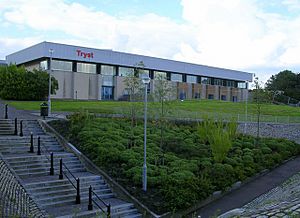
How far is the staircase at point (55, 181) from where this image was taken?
→ 11.9 metres

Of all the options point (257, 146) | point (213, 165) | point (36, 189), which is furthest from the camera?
point (257, 146)

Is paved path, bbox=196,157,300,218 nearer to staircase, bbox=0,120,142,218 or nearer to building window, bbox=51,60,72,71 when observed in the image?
staircase, bbox=0,120,142,218

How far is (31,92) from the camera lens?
4534 cm

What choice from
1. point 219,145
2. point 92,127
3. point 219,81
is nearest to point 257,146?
point 219,145

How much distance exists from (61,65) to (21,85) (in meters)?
13.2

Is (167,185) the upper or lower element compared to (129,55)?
lower

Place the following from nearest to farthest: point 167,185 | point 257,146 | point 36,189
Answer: point 36,189 < point 167,185 < point 257,146

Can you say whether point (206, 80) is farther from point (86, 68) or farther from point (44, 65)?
point (44, 65)

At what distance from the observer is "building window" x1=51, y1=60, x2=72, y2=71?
5661cm

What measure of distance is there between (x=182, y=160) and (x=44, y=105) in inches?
398

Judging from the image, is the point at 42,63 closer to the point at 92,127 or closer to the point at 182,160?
the point at 92,127

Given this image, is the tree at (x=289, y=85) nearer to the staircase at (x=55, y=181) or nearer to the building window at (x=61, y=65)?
the building window at (x=61, y=65)

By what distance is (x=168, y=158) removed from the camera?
17047 millimetres

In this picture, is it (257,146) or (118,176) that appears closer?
(118,176)
